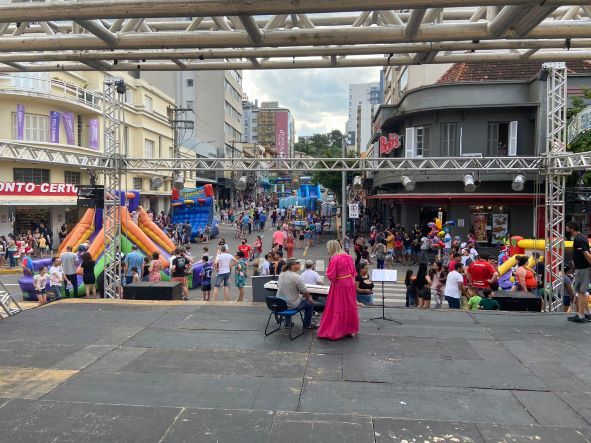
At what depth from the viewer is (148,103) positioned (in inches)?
1532

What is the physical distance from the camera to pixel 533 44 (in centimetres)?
512

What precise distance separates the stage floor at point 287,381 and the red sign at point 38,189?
1948 cm

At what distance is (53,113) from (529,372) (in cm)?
2924

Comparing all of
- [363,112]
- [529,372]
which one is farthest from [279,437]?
[363,112]

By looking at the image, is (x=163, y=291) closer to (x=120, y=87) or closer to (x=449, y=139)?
(x=120, y=87)

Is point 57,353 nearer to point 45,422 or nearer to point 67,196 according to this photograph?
point 45,422

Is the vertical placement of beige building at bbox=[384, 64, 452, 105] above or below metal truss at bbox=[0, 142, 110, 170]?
above

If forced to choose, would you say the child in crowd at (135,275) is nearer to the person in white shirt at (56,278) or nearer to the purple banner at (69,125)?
the person in white shirt at (56,278)

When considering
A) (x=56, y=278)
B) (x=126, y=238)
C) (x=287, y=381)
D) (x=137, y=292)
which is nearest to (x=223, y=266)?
(x=137, y=292)

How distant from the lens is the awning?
2511 centimetres

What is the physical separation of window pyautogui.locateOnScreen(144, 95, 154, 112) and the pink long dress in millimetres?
34137


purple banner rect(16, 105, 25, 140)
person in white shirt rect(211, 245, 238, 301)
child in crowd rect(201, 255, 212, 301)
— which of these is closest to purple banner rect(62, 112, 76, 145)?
purple banner rect(16, 105, 25, 140)

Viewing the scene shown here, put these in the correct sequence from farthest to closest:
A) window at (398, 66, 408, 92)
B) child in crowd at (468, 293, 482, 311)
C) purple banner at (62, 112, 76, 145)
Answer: window at (398, 66, 408, 92) < purple banner at (62, 112, 76, 145) < child in crowd at (468, 293, 482, 311)

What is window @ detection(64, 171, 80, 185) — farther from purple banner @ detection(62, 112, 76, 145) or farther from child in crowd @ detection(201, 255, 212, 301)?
child in crowd @ detection(201, 255, 212, 301)
